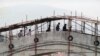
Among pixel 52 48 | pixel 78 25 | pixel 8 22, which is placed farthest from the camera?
pixel 8 22

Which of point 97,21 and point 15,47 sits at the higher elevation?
point 97,21

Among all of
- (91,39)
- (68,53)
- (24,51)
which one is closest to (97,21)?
(91,39)

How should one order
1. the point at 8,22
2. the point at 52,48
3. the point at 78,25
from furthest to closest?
the point at 8,22
the point at 78,25
the point at 52,48

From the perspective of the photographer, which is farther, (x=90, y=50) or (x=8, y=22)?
(x=8, y=22)

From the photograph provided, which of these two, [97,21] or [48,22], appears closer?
[97,21]

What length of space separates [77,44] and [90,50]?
80cm

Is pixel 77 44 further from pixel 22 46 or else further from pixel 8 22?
pixel 8 22

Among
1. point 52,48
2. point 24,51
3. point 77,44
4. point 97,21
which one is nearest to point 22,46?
point 24,51

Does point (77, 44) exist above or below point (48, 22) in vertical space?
below

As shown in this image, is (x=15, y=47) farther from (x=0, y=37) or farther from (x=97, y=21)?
(x=97, y=21)

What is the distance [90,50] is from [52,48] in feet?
7.01

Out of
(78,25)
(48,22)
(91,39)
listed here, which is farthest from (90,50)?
(48,22)

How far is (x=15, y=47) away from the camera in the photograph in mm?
18016

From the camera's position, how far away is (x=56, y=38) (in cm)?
1789
